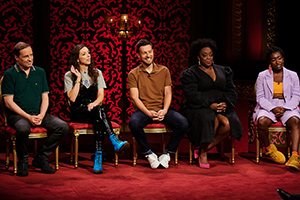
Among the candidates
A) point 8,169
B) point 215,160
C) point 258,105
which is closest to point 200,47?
point 258,105

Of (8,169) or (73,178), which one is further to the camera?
(8,169)

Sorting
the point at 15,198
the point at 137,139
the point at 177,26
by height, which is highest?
the point at 177,26

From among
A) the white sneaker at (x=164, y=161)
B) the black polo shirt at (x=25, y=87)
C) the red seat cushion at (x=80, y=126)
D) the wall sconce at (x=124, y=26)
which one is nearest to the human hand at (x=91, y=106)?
the red seat cushion at (x=80, y=126)

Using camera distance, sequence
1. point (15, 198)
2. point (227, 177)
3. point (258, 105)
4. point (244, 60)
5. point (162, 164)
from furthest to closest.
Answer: point (244, 60) → point (258, 105) → point (162, 164) → point (227, 177) → point (15, 198)

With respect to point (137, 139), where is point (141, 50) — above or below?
above

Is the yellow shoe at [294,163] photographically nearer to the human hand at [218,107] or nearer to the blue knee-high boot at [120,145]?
the human hand at [218,107]

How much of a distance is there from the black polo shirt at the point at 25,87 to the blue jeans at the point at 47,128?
17 centimetres

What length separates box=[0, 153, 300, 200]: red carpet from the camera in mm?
4344

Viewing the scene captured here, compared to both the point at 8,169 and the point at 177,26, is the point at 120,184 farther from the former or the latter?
the point at 177,26

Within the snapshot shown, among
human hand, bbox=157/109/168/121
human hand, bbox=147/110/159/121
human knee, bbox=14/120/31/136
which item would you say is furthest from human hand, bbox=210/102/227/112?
human knee, bbox=14/120/31/136

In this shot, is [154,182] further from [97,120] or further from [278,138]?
[278,138]

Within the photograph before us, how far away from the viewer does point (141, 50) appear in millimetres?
5699

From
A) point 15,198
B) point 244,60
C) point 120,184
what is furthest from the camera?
point 244,60

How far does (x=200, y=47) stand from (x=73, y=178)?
2.17 m
